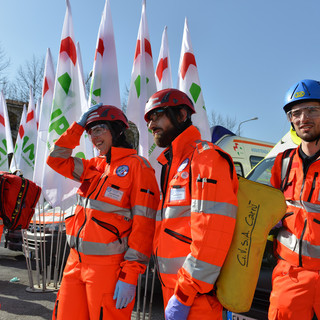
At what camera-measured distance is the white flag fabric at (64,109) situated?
5383 mm

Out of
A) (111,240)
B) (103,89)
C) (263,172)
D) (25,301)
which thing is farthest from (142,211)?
(25,301)

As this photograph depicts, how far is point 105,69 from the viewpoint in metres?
5.34

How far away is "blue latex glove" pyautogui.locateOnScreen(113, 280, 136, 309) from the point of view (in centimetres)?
251

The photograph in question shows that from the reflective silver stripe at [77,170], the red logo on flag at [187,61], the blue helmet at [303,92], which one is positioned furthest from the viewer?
the red logo on flag at [187,61]

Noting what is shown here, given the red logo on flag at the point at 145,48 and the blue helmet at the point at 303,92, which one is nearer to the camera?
the blue helmet at the point at 303,92

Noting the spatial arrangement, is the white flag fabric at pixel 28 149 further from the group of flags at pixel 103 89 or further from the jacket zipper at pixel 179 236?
the jacket zipper at pixel 179 236

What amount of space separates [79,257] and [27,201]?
200cm

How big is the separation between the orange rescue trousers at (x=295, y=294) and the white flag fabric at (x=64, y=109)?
3.85m

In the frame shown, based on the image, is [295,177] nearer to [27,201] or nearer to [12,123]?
[27,201]

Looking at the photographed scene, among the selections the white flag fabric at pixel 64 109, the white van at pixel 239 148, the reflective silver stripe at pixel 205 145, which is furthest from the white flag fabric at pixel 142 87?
the white van at pixel 239 148

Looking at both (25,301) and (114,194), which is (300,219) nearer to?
(114,194)

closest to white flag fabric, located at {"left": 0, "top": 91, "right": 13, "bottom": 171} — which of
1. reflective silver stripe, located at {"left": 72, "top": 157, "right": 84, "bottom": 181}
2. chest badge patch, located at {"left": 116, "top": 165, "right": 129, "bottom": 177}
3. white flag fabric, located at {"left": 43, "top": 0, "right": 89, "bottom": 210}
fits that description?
white flag fabric, located at {"left": 43, "top": 0, "right": 89, "bottom": 210}

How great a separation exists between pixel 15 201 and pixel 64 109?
74.4 inches

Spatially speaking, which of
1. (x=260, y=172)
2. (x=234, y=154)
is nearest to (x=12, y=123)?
(x=234, y=154)
